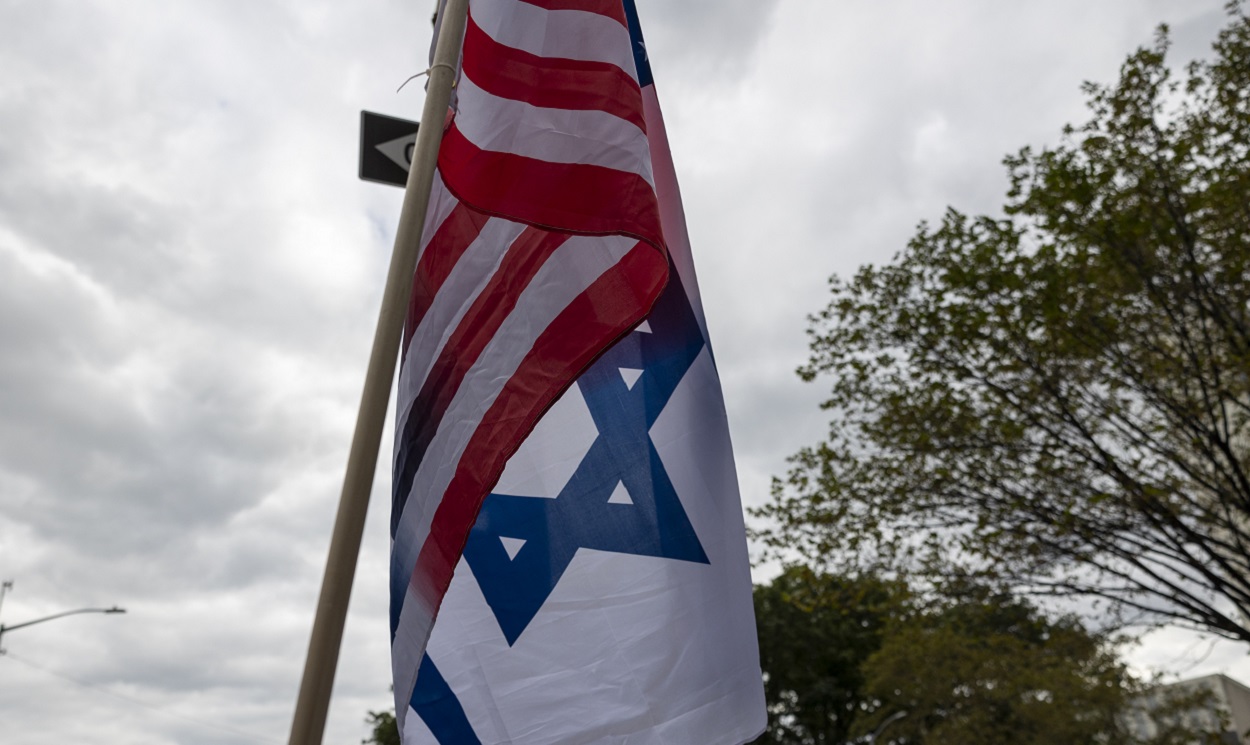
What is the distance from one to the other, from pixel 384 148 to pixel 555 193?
103 centimetres

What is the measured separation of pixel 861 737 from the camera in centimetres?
3481

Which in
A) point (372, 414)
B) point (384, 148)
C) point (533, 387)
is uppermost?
point (384, 148)

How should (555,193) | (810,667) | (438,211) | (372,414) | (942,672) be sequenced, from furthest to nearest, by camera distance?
(810,667) < (942,672) < (438,211) < (555,193) < (372,414)

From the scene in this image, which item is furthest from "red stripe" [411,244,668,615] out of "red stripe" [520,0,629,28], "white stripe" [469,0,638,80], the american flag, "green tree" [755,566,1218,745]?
"green tree" [755,566,1218,745]

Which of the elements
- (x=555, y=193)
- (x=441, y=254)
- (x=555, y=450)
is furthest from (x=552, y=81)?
(x=555, y=450)

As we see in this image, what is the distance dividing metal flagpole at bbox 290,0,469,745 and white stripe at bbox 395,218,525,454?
470mm

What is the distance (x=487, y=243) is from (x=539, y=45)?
0.72 metres

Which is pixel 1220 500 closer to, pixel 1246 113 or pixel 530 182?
pixel 1246 113

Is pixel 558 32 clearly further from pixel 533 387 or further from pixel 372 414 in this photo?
pixel 372 414

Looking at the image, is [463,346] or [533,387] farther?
[463,346]

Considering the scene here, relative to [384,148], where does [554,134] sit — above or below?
below

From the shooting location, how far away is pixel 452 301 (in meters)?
3.21

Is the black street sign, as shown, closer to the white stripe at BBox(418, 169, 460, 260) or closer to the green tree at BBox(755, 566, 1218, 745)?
the white stripe at BBox(418, 169, 460, 260)

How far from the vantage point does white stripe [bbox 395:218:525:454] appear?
3.19 metres
